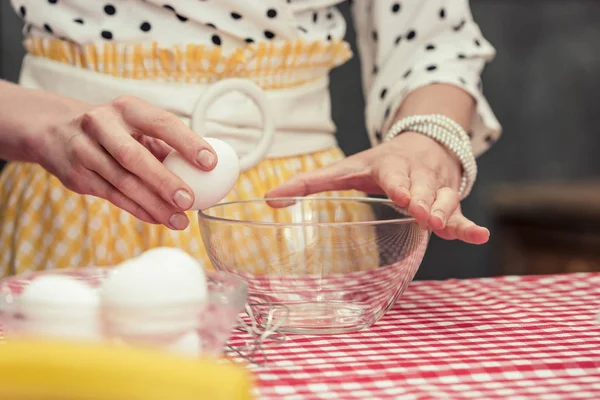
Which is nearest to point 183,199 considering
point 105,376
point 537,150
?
point 105,376

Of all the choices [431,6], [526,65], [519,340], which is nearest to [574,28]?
[526,65]

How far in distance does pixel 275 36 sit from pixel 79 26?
258 mm

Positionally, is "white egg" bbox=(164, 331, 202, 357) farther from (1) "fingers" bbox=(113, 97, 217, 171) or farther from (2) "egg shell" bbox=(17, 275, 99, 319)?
(1) "fingers" bbox=(113, 97, 217, 171)

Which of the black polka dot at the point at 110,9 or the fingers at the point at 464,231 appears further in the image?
the black polka dot at the point at 110,9

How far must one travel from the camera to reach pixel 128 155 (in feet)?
2.54

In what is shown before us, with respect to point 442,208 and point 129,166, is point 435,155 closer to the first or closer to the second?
point 442,208

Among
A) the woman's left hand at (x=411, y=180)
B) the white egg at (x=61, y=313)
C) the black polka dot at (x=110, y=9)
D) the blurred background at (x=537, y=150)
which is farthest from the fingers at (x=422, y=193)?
the blurred background at (x=537, y=150)

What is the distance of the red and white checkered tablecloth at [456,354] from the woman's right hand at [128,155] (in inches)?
5.9

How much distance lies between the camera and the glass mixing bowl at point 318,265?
73 centimetres

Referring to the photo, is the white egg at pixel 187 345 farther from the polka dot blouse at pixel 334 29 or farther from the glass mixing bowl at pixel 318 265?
the polka dot blouse at pixel 334 29

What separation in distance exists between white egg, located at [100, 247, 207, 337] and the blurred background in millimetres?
2049

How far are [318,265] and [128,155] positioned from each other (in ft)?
0.64

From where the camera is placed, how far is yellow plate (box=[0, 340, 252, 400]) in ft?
1.45

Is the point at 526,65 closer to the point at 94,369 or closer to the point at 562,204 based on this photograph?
the point at 562,204
